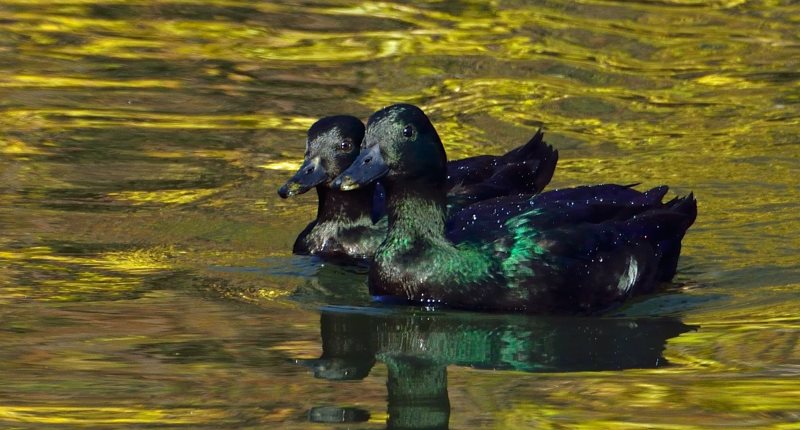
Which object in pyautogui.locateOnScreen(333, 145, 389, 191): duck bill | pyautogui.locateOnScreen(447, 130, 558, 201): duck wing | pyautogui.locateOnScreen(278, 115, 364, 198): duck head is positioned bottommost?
pyautogui.locateOnScreen(447, 130, 558, 201): duck wing

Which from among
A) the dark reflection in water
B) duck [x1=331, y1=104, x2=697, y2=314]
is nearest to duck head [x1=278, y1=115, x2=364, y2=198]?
duck [x1=331, y1=104, x2=697, y2=314]

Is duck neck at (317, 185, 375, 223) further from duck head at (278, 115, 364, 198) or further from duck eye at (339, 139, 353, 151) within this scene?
duck eye at (339, 139, 353, 151)

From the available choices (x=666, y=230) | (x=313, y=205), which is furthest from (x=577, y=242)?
(x=313, y=205)

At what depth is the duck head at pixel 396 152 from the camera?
410 inches

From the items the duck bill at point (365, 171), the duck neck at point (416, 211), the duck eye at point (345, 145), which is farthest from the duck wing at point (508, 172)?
the duck bill at point (365, 171)

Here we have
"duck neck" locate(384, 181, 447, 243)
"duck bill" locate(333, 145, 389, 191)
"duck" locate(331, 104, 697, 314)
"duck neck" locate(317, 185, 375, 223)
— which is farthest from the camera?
"duck neck" locate(317, 185, 375, 223)

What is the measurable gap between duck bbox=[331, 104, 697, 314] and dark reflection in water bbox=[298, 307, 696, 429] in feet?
0.56

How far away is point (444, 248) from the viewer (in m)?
10.4

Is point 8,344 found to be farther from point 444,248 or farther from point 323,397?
point 444,248

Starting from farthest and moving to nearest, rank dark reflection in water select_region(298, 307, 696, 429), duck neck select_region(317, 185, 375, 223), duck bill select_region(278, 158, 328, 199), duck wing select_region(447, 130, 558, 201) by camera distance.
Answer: duck wing select_region(447, 130, 558, 201) < duck neck select_region(317, 185, 375, 223) < duck bill select_region(278, 158, 328, 199) < dark reflection in water select_region(298, 307, 696, 429)

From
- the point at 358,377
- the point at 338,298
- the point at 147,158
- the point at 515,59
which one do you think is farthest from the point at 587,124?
the point at 358,377

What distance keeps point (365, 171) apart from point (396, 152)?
22 cm

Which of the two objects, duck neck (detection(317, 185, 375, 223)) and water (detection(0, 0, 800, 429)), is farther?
duck neck (detection(317, 185, 375, 223))

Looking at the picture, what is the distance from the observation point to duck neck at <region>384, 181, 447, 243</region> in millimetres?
10484
